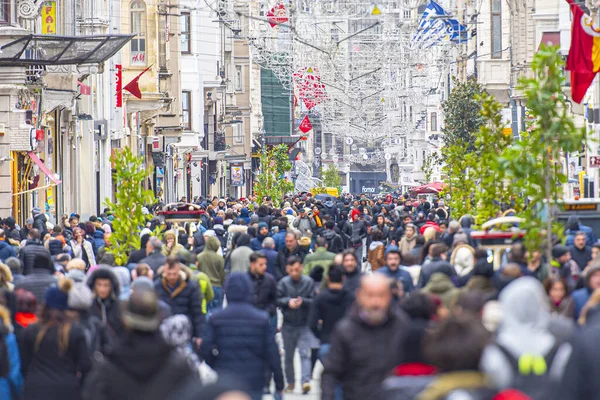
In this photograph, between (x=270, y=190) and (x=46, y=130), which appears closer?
(x=46, y=130)

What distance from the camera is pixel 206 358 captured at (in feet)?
34.6

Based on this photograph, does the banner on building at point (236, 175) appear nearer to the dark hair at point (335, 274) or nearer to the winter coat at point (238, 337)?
the dark hair at point (335, 274)

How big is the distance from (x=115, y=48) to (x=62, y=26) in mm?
7702

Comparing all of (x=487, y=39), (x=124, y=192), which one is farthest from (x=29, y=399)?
(x=487, y=39)

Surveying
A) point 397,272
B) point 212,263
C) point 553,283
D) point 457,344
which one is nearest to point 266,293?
point 397,272

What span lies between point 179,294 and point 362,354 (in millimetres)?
4509

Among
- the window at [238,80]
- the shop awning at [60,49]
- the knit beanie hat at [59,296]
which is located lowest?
the knit beanie hat at [59,296]

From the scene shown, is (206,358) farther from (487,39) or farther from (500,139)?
(487,39)

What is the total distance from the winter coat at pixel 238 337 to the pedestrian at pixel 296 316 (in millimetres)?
3593

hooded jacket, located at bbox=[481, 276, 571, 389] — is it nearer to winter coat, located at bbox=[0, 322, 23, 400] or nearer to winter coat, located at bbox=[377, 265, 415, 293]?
winter coat, located at bbox=[0, 322, 23, 400]

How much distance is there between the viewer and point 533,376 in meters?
6.59

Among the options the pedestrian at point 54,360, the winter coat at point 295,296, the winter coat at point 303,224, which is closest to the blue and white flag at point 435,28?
the winter coat at point 303,224

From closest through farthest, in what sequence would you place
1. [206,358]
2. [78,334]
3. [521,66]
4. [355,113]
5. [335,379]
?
[335,379], [78,334], [206,358], [521,66], [355,113]

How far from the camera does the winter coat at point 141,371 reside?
22.3ft
